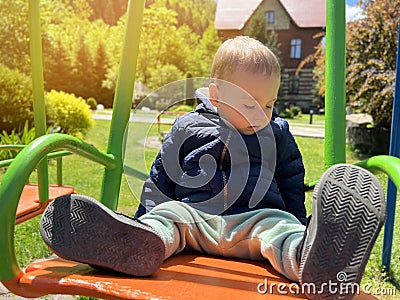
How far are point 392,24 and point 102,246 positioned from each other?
16.3 ft

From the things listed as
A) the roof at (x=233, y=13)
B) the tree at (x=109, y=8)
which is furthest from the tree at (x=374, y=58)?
the tree at (x=109, y=8)

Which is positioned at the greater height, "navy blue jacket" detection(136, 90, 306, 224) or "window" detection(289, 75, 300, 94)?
"window" detection(289, 75, 300, 94)

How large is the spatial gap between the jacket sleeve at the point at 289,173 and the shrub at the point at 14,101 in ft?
14.4

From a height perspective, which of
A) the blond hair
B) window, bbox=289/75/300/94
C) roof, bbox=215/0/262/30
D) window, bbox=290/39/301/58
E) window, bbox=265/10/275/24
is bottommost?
the blond hair

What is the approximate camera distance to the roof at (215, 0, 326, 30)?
2.06m

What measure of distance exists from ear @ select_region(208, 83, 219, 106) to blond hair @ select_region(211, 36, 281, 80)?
0.04 metres

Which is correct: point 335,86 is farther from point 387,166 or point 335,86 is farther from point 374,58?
point 374,58

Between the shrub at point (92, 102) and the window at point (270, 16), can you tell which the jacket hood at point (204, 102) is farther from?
the shrub at point (92, 102)

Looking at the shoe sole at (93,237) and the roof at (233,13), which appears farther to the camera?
the roof at (233,13)

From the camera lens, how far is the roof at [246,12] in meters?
2.06

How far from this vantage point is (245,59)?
1000mm

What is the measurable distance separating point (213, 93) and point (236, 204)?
264mm

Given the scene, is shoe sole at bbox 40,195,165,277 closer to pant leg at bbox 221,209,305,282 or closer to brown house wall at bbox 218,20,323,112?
pant leg at bbox 221,209,305,282

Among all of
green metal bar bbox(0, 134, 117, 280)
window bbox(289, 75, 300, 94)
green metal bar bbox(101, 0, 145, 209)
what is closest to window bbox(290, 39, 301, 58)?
window bbox(289, 75, 300, 94)
